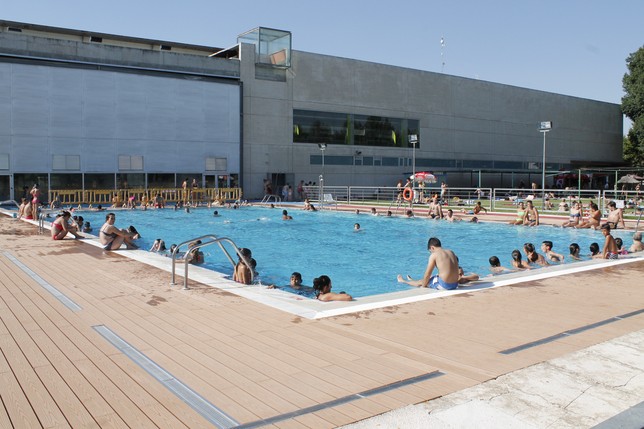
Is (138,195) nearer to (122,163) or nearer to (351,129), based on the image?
(122,163)

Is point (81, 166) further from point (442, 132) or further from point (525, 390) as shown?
point (525, 390)

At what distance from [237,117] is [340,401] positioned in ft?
121

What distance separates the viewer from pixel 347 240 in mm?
20094

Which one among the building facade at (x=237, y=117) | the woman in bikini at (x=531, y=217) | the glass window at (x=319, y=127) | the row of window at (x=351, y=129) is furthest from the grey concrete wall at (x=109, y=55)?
the woman in bikini at (x=531, y=217)

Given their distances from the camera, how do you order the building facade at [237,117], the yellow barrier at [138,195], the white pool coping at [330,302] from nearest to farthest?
the white pool coping at [330,302] < the building facade at [237,117] < the yellow barrier at [138,195]

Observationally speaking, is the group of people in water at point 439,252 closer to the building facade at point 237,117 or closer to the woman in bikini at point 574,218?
the woman in bikini at point 574,218

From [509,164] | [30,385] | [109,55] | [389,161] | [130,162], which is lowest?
[30,385]

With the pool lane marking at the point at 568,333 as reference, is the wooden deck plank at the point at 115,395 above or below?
below

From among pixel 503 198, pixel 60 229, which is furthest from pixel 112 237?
pixel 503 198

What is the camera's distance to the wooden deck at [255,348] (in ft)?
13.6

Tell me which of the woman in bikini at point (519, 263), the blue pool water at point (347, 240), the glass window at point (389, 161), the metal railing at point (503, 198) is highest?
the glass window at point (389, 161)

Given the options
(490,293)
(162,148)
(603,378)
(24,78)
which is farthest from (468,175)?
(603,378)

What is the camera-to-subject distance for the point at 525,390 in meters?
4.51

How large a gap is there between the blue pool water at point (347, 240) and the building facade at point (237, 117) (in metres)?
7.20
